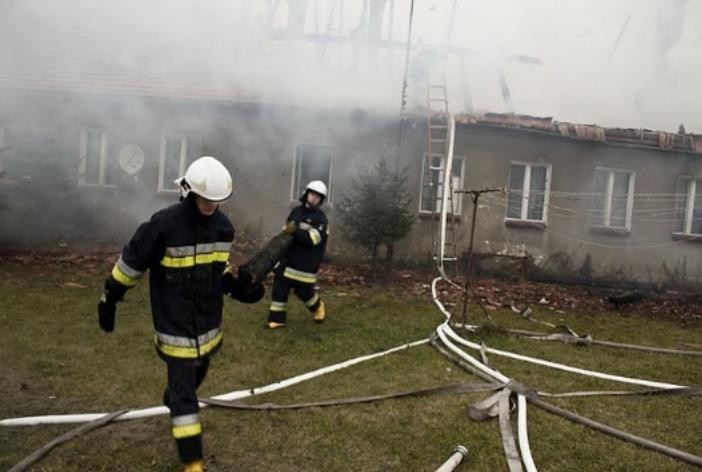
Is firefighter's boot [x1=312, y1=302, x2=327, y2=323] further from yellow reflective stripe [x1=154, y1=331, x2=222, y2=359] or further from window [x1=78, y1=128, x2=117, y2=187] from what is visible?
window [x1=78, y1=128, x2=117, y2=187]

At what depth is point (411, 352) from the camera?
478 centimetres

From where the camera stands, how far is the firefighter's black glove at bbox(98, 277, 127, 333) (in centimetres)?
260

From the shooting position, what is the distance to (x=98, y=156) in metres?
10.3

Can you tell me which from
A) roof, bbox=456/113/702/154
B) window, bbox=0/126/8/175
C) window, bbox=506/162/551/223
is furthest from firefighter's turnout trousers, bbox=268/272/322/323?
window, bbox=506/162/551/223

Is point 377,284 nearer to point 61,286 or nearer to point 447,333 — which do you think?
point 447,333

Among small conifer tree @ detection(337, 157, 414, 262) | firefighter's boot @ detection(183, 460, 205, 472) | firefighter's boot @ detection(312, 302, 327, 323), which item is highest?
small conifer tree @ detection(337, 157, 414, 262)

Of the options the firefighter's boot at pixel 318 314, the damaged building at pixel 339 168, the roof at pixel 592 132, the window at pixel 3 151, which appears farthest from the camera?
the roof at pixel 592 132

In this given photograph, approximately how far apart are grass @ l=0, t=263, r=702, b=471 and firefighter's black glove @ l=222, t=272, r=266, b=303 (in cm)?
85

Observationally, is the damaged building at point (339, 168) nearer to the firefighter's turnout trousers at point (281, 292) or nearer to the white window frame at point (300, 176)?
the white window frame at point (300, 176)

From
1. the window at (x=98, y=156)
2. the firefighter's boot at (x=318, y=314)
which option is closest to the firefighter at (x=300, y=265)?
the firefighter's boot at (x=318, y=314)

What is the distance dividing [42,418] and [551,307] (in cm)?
662

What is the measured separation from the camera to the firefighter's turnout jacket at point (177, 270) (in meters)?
2.55

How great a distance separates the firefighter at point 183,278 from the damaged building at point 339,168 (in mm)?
6960

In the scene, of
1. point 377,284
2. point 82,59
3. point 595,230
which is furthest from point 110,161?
point 595,230
